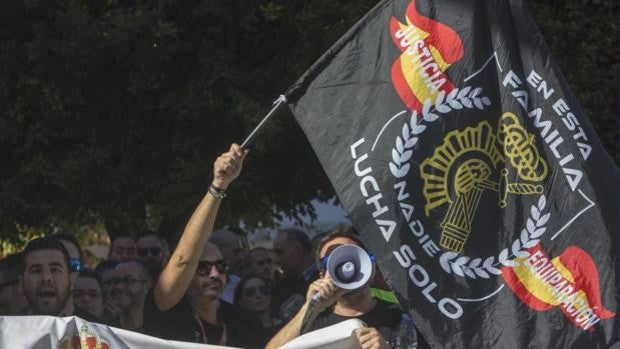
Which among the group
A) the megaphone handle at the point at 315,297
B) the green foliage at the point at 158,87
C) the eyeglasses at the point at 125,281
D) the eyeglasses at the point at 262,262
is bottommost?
the megaphone handle at the point at 315,297

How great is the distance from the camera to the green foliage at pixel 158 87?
8750 mm

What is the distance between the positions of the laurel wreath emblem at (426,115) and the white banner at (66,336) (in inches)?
45.1

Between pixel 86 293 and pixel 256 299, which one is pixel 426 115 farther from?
→ pixel 256 299

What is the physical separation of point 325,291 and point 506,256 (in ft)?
2.53

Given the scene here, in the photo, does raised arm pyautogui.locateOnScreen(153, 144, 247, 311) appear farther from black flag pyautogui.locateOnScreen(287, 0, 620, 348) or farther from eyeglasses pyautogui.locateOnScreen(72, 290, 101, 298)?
eyeglasses pyautogui.locateOnScreen(72, 290, 101, 298)

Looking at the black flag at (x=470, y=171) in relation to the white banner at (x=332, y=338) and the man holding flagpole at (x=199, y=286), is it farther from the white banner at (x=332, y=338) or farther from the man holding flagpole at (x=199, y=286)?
the man holding flagpole at (x=199, y=286)

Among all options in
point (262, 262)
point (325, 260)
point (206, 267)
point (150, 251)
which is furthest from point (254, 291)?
point (325, 260)

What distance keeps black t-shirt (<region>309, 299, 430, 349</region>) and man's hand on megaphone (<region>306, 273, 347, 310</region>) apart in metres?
0.24

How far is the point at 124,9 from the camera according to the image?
9016mm

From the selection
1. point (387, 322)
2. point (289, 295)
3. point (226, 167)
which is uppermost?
point (226, 167)

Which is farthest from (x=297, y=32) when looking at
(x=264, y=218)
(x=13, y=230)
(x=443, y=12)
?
(x=443, y=12)

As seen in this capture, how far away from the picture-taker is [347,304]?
593cm

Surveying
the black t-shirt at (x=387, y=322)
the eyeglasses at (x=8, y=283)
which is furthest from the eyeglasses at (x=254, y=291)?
the black t-shirt at (x=387, y=322)

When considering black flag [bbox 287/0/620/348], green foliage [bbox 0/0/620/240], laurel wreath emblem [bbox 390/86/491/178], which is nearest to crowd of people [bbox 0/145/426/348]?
black flag [bbox 287/0/620/348]
